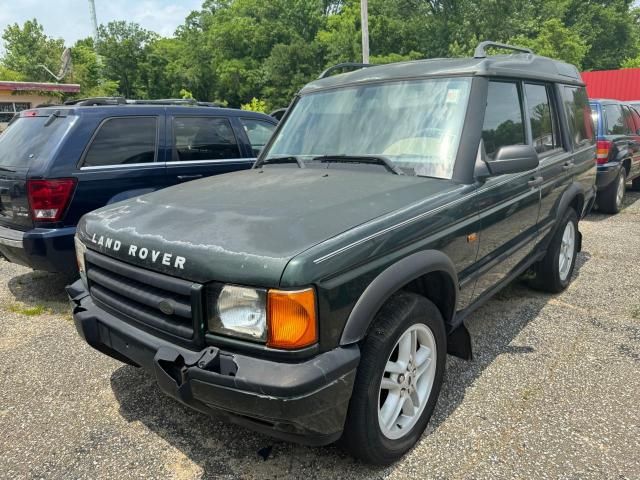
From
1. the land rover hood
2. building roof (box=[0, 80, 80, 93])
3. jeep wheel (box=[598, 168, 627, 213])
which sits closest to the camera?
the land rover hood

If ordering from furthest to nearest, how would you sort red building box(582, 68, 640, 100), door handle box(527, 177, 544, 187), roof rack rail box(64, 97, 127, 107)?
red building box(582, 68, 640, 100), roof rack rail box(64, 97, 127, 107), door handle box(527, 177, 544, 187)

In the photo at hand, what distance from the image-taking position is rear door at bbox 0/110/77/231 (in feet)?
14.3

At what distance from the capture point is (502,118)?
3324 millimetres

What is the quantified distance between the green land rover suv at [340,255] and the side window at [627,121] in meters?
6.04

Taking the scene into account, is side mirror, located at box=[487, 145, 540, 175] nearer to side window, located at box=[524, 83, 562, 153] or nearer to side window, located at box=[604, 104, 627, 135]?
side window, located at box=[524, 83, 562, 153]

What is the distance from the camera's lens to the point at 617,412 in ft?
9.29

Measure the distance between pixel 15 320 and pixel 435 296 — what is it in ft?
12.3

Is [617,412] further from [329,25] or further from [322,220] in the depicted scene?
[329,25]

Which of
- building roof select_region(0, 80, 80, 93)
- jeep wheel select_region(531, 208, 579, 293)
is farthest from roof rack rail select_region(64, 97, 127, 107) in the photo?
building roof select_region(0, 80, 80, 93)

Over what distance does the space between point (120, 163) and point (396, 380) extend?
3650 millimetres

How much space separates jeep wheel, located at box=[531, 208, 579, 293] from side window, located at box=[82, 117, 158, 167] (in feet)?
13.1

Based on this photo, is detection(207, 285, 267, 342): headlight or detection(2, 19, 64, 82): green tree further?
detection(2, 19, 64, 82): green tree

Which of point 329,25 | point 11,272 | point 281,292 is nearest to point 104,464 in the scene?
point 281,292

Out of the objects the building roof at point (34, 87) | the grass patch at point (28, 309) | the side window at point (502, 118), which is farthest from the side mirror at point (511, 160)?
the building roof at point (34, 87)
